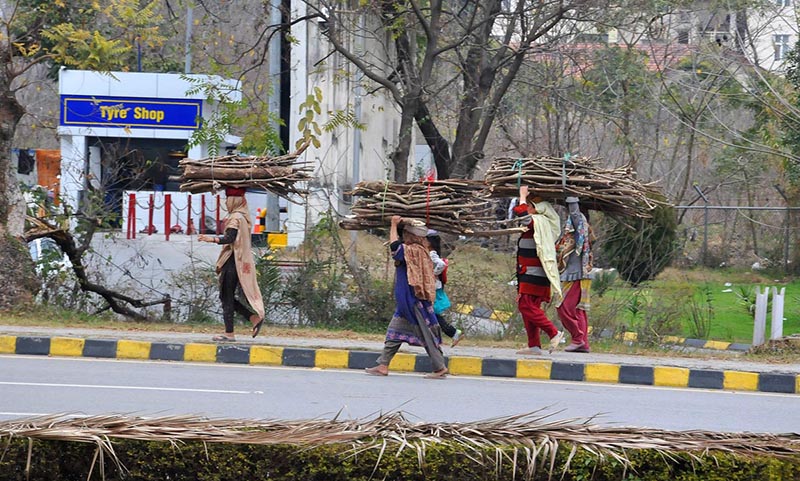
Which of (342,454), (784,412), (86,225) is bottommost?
(784,412)

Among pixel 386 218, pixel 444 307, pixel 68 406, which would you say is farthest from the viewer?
pixel 444 307

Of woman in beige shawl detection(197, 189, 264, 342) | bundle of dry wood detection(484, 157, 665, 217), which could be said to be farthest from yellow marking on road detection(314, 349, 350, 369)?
bundle of dry wood detection(484, 157, 665, 217)

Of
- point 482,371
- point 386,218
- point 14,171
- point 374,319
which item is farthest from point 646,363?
point 14,171

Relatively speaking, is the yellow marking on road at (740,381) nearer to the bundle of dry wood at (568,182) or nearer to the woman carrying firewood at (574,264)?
the woman carrying firewood at (574,264)

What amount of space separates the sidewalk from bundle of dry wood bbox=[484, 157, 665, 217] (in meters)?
1.67

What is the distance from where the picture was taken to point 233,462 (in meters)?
4.01

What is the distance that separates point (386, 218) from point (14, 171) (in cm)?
633

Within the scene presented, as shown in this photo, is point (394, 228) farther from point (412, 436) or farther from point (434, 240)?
point (412, 436)

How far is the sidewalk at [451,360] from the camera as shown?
10570 millimetres

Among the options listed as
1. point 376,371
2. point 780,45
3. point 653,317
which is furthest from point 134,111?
point 376,371

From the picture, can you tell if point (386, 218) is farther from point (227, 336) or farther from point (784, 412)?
point (784, 412)

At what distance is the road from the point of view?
7.86m

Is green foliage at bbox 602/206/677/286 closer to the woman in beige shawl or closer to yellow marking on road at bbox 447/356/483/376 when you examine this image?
yellow marking on road at bbox 447/356/483/376

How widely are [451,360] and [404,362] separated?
48 cm
